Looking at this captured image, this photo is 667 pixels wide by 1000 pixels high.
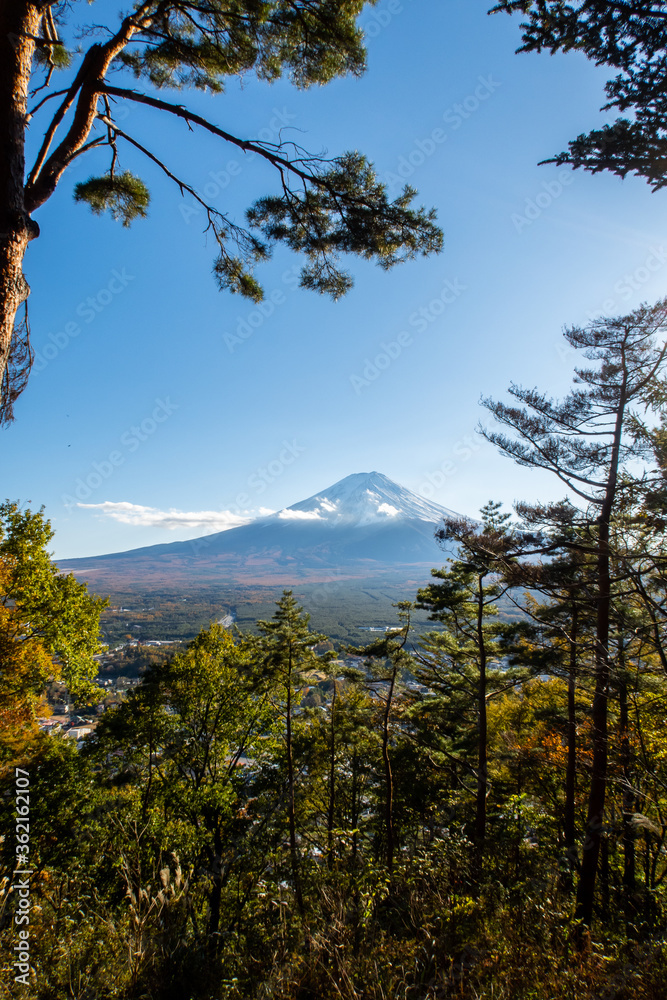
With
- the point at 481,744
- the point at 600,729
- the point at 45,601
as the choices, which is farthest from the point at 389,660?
the point at 45,601

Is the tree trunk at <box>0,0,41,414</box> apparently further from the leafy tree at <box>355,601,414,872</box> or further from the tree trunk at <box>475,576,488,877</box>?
the leafy tree at <box>355,601,414,872</box>

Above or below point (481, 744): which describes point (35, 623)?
above

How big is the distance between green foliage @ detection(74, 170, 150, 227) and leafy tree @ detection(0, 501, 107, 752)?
309 inches

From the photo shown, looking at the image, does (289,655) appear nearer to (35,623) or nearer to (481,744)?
(481,744)

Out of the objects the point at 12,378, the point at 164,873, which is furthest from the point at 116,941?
the point at 12,378

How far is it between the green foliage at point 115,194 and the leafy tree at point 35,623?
309 inches

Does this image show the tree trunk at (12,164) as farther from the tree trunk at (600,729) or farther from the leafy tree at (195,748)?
the leafy tree at (195,748)

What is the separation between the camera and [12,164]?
8.18 feet

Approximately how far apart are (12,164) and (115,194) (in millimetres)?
1942

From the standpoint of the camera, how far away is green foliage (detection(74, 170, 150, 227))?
3.95m

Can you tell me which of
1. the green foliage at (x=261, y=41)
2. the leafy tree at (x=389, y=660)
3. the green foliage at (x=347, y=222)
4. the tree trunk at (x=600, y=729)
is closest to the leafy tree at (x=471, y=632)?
the leafy tree at (x=389, y=660)

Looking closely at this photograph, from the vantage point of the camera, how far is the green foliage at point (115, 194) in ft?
13.0

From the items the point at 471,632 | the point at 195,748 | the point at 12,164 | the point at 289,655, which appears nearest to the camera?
the point at 12,164

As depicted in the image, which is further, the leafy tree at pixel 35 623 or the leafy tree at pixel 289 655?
the leafy tree at pixel 289 655
